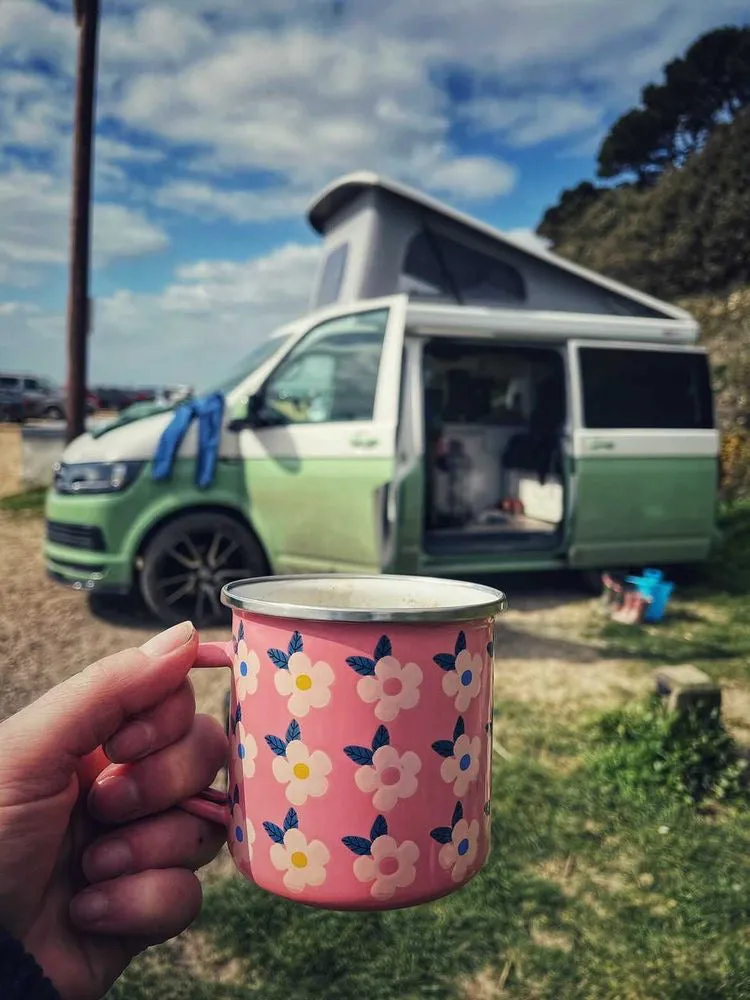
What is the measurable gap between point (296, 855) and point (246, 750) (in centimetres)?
12

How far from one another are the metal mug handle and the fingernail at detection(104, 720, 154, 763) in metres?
0.10

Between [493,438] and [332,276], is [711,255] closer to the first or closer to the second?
[493,438]

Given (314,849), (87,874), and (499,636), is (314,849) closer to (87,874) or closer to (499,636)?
(87,874)

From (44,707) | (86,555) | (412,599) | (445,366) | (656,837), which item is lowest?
(656,837)

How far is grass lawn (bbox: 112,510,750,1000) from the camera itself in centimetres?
205

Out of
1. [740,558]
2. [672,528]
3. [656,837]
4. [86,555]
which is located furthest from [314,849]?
[740,558]

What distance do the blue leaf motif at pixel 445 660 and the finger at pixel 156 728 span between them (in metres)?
0.38

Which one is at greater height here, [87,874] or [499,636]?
[87,874]

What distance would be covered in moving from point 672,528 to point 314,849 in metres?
5.52

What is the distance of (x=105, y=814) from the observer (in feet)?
3.48

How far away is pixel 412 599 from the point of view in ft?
3.62

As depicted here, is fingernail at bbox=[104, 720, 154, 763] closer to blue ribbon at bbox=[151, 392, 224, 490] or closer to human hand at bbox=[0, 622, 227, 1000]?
human hand at bbox=[0, 622, 227, 1000]

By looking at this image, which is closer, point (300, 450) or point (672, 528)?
point (300, 450)

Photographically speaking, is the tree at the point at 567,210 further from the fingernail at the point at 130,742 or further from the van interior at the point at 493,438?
the fingernail at the point at 130,742
